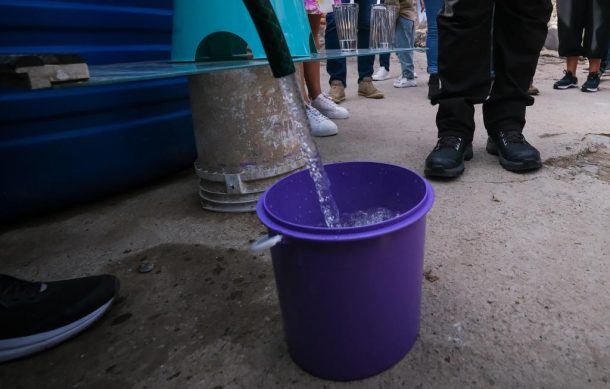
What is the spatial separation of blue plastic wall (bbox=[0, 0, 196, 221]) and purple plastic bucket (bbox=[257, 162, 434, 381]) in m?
0.96

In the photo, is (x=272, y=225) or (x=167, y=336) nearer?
(x=272, y=225)

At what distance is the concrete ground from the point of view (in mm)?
733

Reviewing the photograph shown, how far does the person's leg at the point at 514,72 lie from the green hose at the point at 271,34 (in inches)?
44.3

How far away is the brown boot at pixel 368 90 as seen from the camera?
3219 millimetres

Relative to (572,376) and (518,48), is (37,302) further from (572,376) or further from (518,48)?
(518,48)

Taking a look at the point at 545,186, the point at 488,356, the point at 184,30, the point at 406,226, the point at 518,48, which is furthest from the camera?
the point at 518,48

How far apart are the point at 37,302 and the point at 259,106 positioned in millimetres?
772

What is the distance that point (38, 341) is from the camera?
831mm

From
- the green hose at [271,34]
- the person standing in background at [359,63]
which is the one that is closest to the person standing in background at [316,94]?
the person standing in background at [359,63]

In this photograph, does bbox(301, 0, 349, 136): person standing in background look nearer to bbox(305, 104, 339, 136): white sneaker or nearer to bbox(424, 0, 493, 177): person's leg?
bbox(305, 104, 339, 136): white sneaker

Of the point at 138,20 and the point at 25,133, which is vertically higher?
the point at 138,20

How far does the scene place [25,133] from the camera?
131cm

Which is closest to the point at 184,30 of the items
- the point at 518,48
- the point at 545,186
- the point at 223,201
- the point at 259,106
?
the point at 259,106

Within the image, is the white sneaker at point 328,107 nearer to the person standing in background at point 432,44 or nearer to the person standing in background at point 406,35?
the person standing in background at point 432,44
